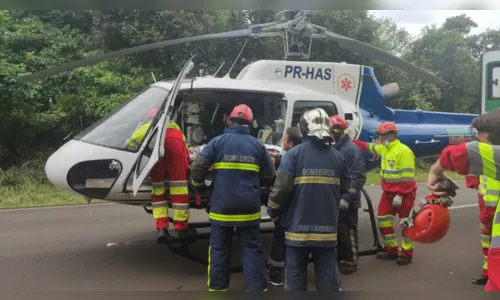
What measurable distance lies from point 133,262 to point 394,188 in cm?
336

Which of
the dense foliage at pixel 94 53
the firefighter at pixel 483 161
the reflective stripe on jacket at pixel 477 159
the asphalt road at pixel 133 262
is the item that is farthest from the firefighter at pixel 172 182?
the dense foliage at pixel 94 53

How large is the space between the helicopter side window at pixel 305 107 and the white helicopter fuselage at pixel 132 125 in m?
0.03

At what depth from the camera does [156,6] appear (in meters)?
2.28

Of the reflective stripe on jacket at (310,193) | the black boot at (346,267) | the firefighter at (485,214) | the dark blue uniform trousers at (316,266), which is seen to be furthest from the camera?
the black boot at (346,267)

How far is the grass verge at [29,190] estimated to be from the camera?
11.6 meters

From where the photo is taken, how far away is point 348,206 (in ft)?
18.2

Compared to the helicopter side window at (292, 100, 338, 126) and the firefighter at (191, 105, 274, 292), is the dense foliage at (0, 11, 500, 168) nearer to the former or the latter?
the helicopter side window at (292, 100, 338, 126)

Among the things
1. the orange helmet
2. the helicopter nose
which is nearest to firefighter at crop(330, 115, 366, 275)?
the orange helmet

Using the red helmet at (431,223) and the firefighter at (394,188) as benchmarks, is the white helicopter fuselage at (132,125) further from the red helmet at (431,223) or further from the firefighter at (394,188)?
the red helmet at (431,223)

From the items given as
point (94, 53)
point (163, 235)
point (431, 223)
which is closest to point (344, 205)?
point (431, 223)

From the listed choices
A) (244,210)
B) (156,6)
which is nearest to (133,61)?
(244,210)

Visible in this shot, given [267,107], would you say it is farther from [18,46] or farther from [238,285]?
[18,46]

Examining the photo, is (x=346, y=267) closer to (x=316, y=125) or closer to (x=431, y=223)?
(x=431, y=223)

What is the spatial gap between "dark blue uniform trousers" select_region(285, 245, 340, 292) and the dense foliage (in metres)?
7.75
